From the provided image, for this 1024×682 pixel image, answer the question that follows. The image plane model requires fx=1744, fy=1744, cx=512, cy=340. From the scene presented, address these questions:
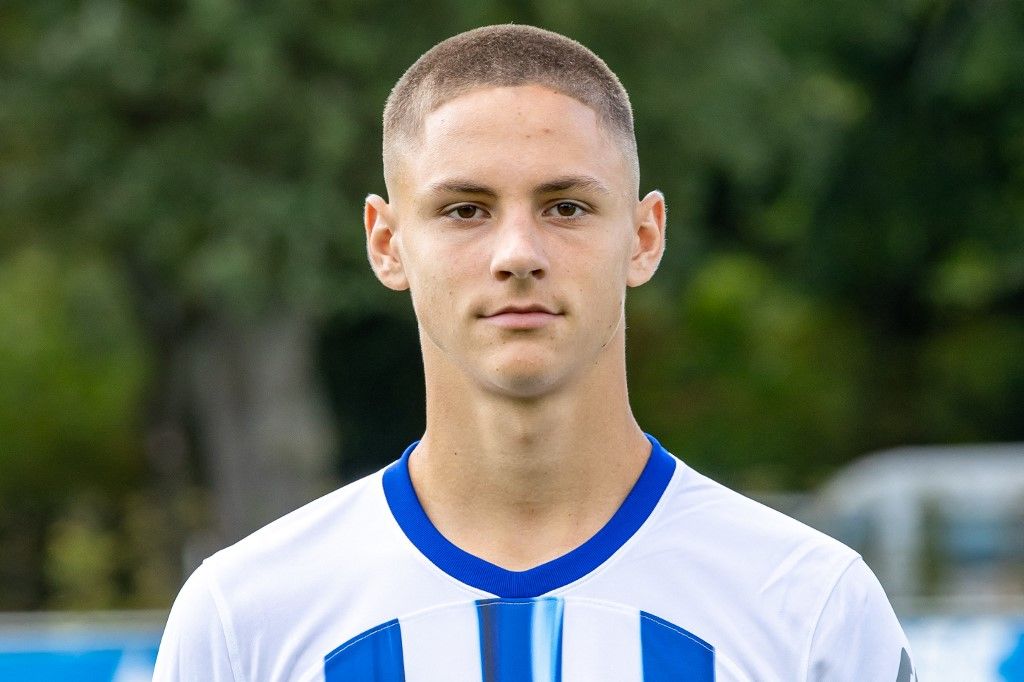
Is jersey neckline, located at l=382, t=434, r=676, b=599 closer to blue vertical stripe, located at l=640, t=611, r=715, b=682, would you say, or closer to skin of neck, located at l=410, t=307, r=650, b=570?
skin of neck, located at l=410, t=307, r=650, b=570

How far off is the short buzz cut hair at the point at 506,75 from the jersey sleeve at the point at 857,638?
73cm

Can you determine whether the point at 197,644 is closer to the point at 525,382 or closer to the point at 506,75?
the point at 525,382

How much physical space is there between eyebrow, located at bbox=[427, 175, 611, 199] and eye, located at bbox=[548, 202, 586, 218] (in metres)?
0.03

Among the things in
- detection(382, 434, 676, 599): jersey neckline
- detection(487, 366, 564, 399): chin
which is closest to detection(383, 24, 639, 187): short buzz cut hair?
detection(487, 366, 564, 399): chin

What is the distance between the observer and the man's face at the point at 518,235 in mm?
2561

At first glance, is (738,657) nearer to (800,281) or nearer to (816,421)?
(800,281)

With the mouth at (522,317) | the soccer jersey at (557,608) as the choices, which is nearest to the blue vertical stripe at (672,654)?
the soccer jersey at (557,608)

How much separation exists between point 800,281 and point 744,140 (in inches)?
229

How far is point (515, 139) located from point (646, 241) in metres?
0.32

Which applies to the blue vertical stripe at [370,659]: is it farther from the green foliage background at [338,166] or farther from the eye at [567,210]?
the green foliage background at [338,166]

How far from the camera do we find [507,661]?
260cm

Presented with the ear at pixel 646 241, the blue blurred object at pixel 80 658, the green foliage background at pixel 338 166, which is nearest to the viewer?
the ear at pixel 646 241

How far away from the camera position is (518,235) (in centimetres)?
255

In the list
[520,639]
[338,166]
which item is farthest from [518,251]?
[338,166]
